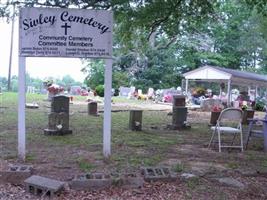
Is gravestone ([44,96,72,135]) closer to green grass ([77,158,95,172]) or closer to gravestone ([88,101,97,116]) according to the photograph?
green grass ([77,158,95,172])

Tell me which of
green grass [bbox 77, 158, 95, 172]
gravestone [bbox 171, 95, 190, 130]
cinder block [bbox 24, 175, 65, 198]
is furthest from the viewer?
gravestone [bbox 171, 95, 190, 130]

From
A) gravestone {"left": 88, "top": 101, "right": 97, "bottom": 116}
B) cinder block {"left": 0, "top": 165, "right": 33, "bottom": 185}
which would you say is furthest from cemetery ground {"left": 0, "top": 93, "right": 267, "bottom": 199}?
gravestone {"left": 88, "top": 101, "right": 97, "bottom": 116}

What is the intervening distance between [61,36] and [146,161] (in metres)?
2.41

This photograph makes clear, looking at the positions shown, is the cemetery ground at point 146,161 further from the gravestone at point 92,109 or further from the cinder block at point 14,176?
the gravestone at point 92,109

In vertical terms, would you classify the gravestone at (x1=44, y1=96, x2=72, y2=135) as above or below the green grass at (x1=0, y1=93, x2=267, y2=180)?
above

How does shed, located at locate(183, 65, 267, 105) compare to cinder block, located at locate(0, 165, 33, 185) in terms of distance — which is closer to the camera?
cinder block, located at locate(0, 165, 33, 185)

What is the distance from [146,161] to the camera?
7.03 m

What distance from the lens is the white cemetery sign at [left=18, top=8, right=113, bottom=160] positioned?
23.2ft

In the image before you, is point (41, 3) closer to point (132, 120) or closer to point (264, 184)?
point (132, 120)

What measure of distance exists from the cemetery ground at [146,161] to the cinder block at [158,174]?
75 millimetres

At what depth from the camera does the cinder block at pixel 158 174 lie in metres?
5.68

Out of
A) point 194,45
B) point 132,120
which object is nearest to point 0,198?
point 132,120

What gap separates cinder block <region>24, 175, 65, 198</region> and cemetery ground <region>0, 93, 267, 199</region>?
3.6 inches

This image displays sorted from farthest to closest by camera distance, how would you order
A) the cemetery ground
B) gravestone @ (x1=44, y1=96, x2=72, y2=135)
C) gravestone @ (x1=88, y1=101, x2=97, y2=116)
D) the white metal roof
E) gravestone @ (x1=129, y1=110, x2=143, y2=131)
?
the white metal roof, gravestone @ (x1=88, y1=101, x2=97, y2=116), gravestone @ (x1=129, y1=110, x2=143, y2=131), gravestone @ (x1=44, y1=96, x2=72, y2=135), the cemetery ground
